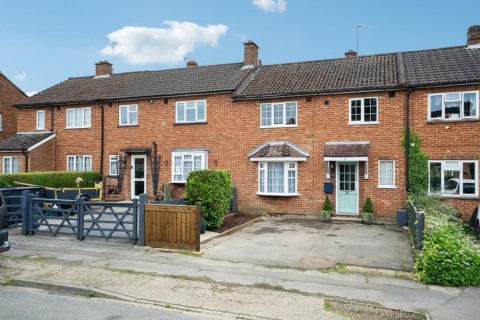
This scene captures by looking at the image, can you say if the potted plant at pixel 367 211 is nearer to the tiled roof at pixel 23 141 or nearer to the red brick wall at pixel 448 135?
the red brick wall at pixel 448 135

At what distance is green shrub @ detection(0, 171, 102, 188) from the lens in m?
18.1

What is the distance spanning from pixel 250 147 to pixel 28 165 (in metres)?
12.4

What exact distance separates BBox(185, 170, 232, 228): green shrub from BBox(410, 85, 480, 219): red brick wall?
28.9ft

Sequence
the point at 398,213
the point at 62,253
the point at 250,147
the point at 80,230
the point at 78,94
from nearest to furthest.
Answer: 1. the point at 62,253
2. the point at 80,230
3. the point at 398,213
4. the point at 250,147
5. the point at 78,94

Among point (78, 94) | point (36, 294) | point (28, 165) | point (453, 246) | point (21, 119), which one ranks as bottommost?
point (36, 294)

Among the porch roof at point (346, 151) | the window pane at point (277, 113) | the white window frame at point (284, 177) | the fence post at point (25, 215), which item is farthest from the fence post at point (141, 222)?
the window pane at point (277, 113)

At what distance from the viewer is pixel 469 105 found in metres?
15.4

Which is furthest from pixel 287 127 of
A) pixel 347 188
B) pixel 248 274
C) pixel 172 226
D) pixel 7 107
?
pixel 7 107

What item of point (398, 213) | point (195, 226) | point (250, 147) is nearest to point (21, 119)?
point (250, 147)

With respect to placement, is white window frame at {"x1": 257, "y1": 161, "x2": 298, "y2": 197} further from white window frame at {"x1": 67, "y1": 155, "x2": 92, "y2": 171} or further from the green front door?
white window frame at {"x1": 67, "y1": 155, "x2": 92, "y2": 171}

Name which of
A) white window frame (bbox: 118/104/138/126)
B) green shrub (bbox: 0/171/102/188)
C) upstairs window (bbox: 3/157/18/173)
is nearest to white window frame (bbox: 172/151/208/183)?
white window frame (bbox: 118/104/138/126)

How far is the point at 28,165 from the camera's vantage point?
69.8 feet

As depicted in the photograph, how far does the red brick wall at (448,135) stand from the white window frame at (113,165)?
15.1m

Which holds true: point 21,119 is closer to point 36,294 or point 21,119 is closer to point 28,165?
point 28,165
